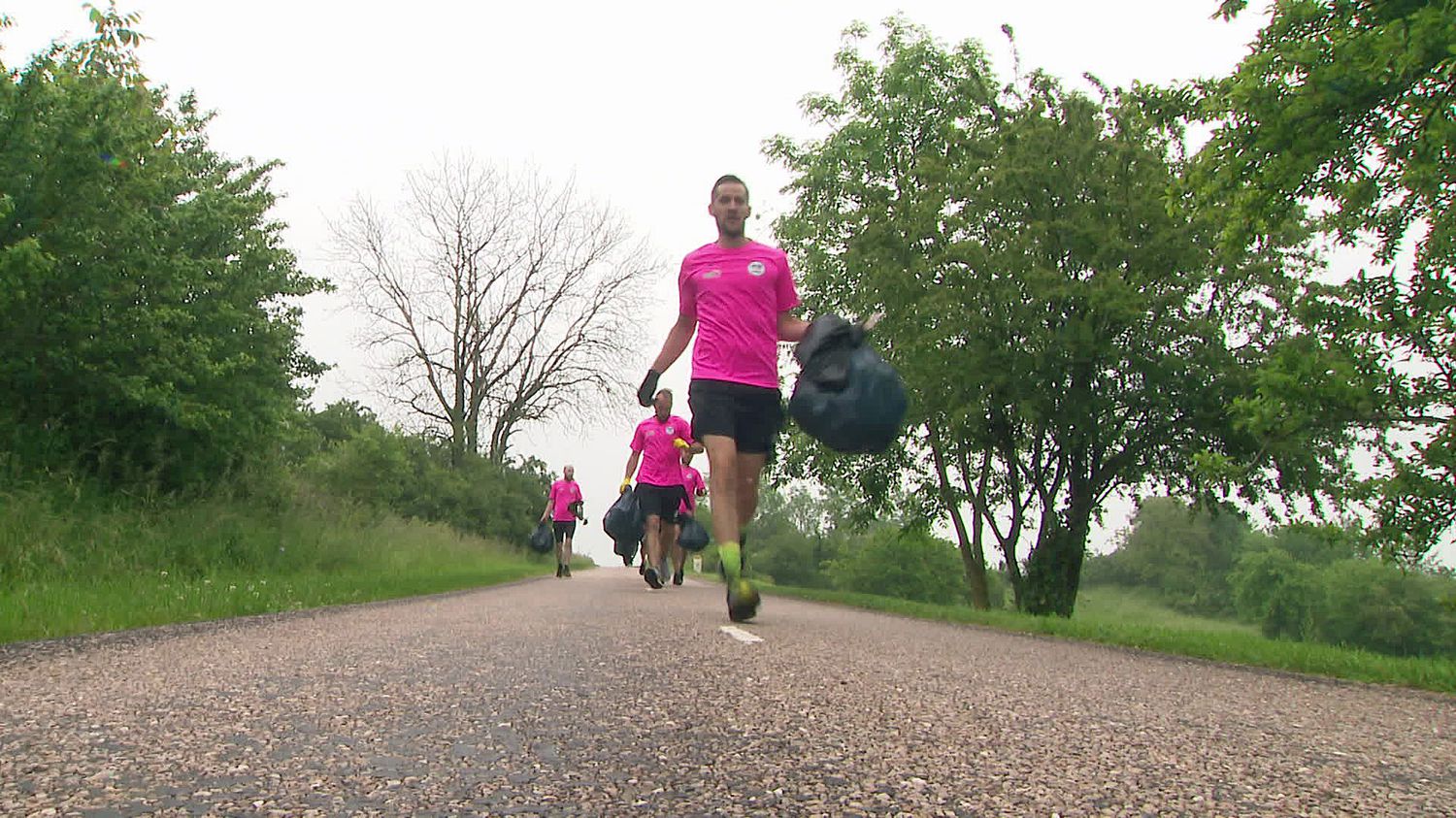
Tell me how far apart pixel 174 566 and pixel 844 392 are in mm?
8399

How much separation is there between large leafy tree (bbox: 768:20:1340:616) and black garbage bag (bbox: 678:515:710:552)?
20.5 ft

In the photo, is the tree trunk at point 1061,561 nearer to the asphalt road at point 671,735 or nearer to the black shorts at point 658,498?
the black shorts at point 658,498

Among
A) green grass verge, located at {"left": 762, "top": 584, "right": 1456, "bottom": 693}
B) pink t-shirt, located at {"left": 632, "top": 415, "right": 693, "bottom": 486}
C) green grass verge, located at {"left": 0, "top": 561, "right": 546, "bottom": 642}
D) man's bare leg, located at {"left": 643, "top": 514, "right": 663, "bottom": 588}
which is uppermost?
pink t-shirt, located at {"left": 632, "top": 415, "right": 693, "bottom": 486}

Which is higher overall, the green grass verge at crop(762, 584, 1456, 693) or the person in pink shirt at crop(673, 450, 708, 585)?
the person in pink shirt at crop(673, 450, 708, 585)

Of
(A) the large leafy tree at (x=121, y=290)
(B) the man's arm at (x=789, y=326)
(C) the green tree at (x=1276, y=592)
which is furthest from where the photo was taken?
(C) the green tree at (x=1276, y=592)

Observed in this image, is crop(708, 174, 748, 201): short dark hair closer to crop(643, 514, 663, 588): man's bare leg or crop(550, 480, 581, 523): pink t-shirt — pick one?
crop(643, 514, 663, 588): man's bare leg

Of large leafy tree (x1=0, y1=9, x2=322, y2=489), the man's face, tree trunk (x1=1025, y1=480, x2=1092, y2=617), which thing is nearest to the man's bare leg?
large leafy tree (x1=0, y1=9, x2=322, y2=489)

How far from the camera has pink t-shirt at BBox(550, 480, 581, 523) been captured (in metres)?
18.6

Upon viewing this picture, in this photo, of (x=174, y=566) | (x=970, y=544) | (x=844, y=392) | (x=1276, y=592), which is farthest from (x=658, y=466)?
(x=1276, y=592)

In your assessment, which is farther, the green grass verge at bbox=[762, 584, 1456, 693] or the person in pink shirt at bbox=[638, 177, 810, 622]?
the green grass verge at bbox=[762, 584, 1456, 693]

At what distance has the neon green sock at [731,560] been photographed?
539cm

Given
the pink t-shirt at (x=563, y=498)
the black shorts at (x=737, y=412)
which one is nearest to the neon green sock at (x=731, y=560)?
the black shorts at (x=737, y=412)

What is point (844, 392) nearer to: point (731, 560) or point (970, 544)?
point (731, 560)

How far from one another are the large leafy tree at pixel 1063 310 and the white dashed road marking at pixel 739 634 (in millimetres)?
9945
